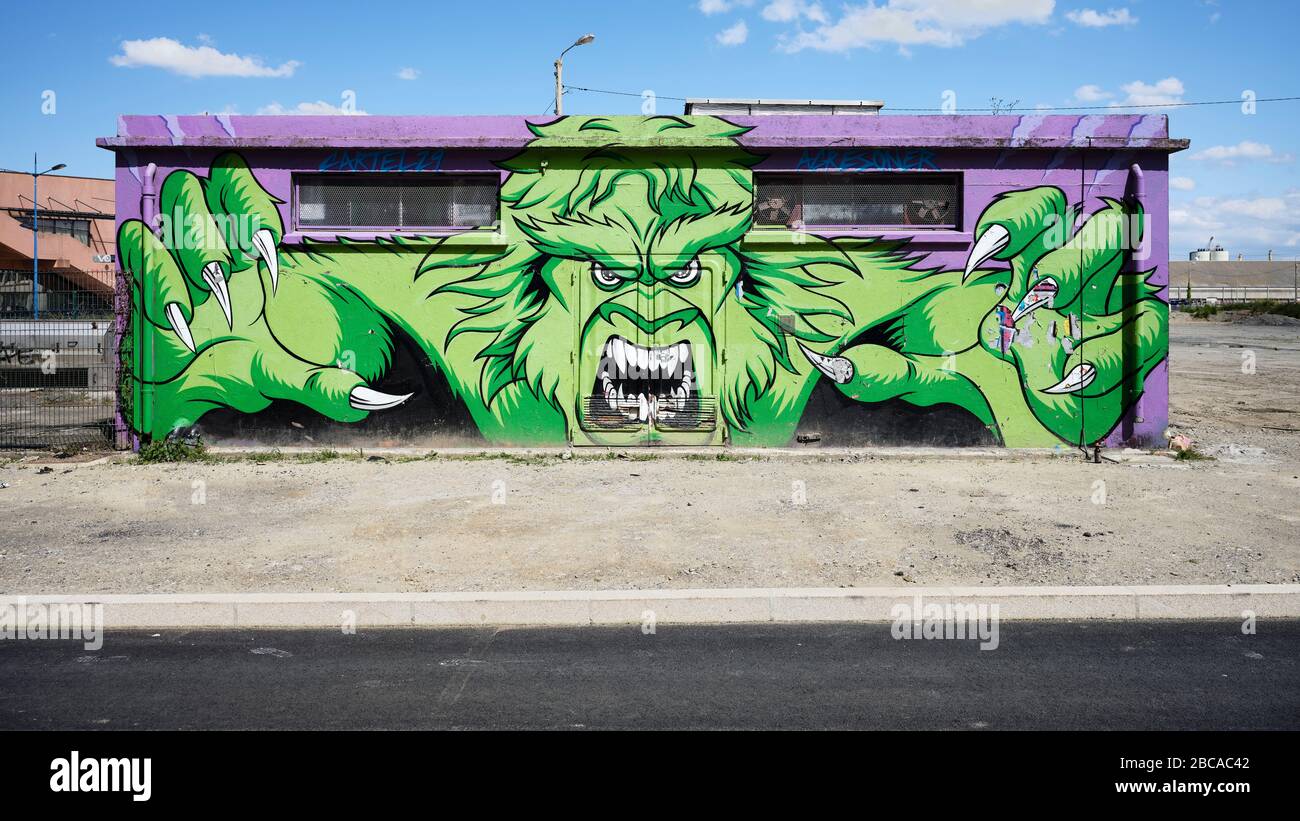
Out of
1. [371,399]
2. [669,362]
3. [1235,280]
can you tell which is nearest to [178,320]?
[371,399]

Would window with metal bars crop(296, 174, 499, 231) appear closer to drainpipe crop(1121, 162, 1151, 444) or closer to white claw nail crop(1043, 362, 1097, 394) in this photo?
white claw nail crop(1043, 362, 1097, 394)

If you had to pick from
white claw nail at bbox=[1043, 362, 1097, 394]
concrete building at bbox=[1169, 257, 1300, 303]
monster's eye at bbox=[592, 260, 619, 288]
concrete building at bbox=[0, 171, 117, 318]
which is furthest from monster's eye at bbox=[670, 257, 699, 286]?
concrete building at bbox=[1169, 257, 1300, 303]

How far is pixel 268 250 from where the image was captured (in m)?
11.7

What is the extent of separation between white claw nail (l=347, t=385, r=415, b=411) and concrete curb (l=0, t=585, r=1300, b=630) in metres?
5.88

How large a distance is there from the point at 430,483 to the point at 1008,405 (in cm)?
686

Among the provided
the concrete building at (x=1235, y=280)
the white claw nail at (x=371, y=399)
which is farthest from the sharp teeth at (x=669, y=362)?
the concrete building at (x=1235, y=280)

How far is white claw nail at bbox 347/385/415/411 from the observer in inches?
466

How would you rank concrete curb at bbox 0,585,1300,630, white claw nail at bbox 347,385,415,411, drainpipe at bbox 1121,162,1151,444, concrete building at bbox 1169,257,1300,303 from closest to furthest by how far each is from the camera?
concrete curb at bbox 0,585,1300,630 < drainpipe at bbox 1121,162,1151,444 < white claw nail at bbox 347,385,415,411 < concrete building at bbox 1169,257,1300,303

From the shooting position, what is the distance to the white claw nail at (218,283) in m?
11.7

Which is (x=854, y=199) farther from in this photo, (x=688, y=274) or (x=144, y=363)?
(x=144, y=363)

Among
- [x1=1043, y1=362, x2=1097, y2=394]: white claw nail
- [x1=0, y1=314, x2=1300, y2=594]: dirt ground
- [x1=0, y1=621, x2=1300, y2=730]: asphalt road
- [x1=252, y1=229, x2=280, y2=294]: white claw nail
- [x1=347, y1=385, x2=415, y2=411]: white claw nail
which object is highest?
[x1=252, y1=229, x2=280, y2=294]: white claw nail
